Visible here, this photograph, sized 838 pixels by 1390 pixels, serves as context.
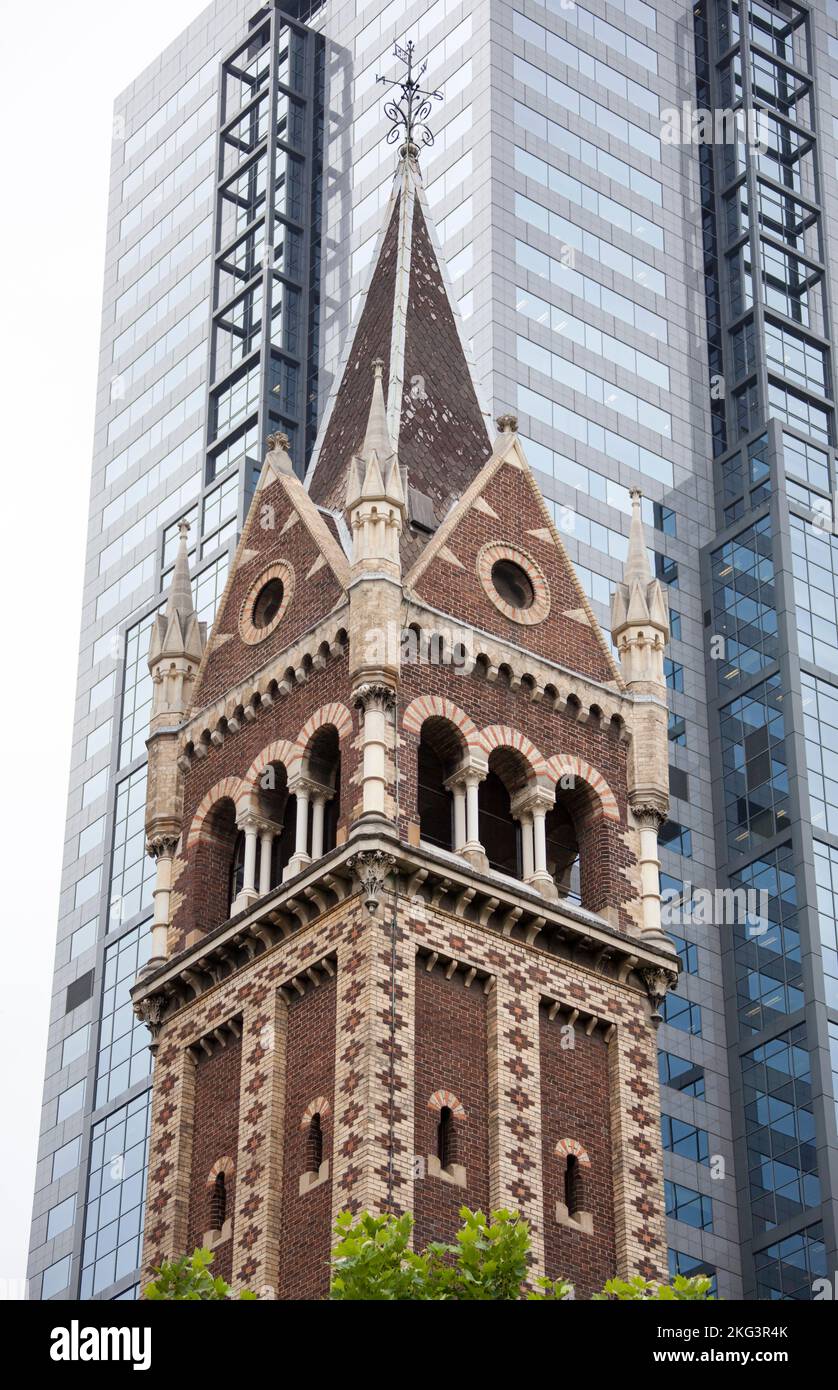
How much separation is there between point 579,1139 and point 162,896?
11271 mm

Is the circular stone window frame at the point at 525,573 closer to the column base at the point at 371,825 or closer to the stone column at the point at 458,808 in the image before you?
the stone column at the point at 458,808

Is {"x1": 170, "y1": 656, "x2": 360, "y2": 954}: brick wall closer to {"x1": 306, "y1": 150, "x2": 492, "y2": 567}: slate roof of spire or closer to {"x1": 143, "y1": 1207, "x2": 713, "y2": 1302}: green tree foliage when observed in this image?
{"x1": 306, "y1": 150, "x2": 492, "y2": 567}: slate roof of spire

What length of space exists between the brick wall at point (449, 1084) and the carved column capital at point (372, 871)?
5.22 ft

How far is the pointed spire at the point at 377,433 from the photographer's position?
6475 cm

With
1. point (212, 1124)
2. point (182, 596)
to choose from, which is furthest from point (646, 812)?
point (182, 596)

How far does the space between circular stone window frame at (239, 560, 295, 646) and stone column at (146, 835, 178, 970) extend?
4.72m

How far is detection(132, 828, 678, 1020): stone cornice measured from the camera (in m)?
58.9

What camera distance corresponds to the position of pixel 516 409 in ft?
379

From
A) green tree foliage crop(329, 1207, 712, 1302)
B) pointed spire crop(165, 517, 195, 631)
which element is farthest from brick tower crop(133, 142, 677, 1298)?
green tree foliage crop(329, 1207, 712, 1302)

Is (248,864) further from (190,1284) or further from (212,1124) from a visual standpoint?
(190,1284)

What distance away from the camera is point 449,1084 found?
57719mm
